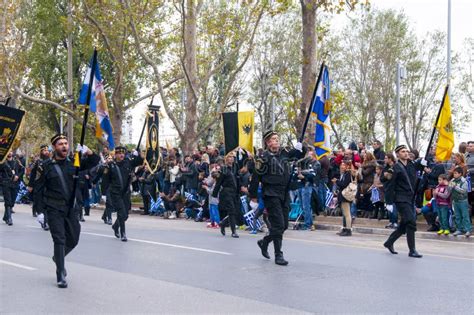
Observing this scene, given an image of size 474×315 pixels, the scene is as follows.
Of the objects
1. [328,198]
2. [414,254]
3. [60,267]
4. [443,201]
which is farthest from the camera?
[328,198]

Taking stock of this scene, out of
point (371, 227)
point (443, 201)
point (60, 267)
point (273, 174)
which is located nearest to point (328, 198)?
point (371, 227)

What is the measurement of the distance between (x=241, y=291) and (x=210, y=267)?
5.91 feet

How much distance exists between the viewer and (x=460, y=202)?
43.3ft

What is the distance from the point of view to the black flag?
13102 mm

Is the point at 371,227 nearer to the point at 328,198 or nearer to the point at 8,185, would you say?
the point at 328,198

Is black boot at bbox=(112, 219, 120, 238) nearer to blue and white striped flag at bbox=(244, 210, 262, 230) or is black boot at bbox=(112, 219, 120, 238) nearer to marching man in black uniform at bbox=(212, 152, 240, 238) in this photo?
marching man in black uniform at bbox=(212, 152, 240, 238)

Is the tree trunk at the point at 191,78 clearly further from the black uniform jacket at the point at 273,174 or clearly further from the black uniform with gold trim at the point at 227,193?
the black uniform jacket at the point at 273,174

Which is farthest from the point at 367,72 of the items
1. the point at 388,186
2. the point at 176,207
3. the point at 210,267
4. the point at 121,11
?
the point at 210,267

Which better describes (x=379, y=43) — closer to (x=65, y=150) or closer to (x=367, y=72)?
(x=367, y=72)

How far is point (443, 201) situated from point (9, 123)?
9390 millimetres

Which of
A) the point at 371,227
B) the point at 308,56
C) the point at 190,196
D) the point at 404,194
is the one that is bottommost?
the point at 371,227

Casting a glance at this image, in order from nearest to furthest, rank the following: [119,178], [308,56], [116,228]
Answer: [116,228] → [119,178] → [308,56]

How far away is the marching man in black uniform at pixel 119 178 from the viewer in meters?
12.8

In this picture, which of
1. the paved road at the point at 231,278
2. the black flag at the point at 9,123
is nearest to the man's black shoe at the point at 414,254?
the paved road at the point at 231,278
